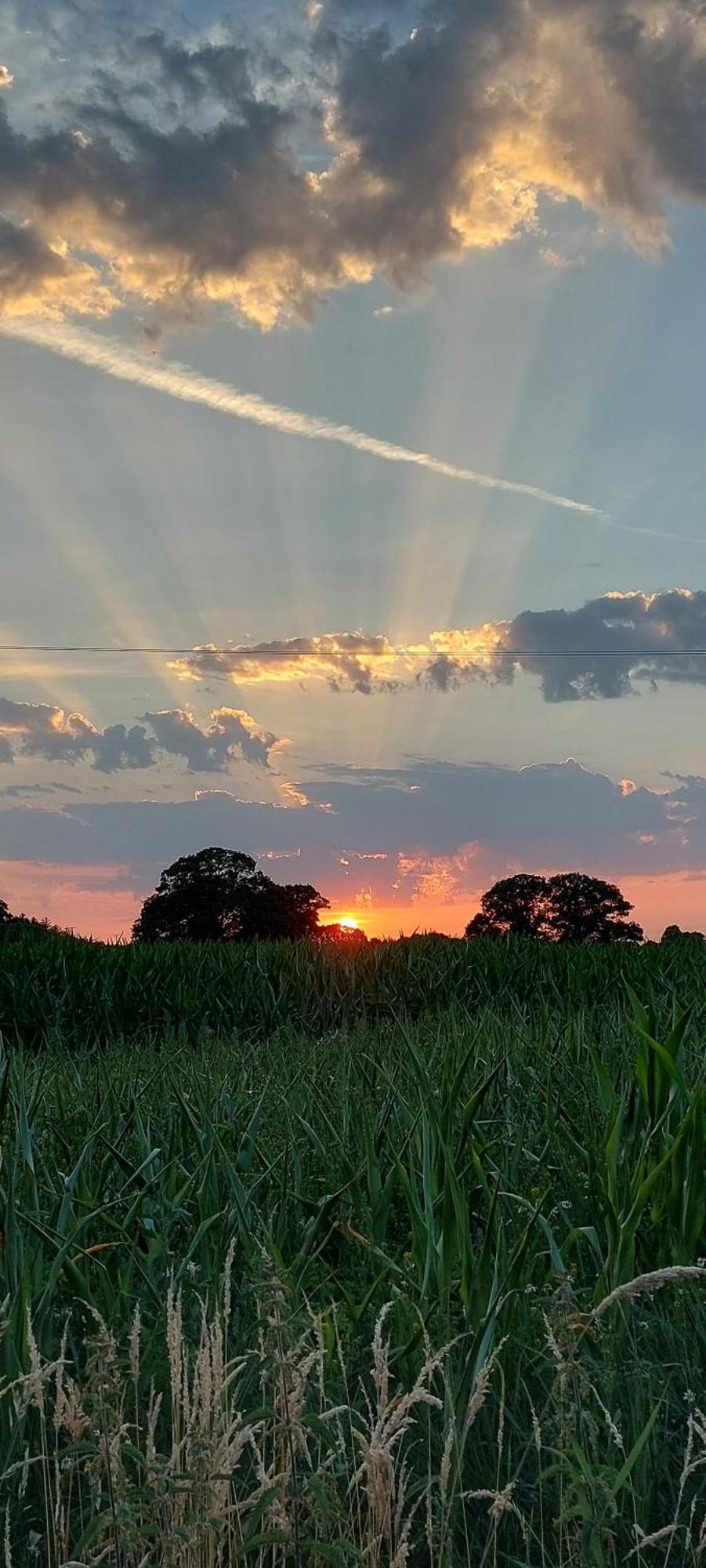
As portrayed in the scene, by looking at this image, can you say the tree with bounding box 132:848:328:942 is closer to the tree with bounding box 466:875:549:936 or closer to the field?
the tree with bounding box 466:875:549:936

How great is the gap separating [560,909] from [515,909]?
1.01 m

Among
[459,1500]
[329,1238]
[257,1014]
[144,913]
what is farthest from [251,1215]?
[144,913]

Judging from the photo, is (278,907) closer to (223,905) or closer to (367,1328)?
(223,905)

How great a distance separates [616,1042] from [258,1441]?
4.47 m

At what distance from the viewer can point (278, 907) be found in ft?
93.2

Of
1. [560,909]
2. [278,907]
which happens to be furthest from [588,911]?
[278,907]

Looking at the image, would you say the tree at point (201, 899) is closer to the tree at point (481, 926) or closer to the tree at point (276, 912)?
the tree at point (276, 912)

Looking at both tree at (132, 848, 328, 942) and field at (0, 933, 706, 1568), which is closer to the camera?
field at (0, 933, 706, 1568)

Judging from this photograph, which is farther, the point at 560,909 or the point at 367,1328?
the point at 560,909

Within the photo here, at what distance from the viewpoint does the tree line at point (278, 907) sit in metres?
28.0

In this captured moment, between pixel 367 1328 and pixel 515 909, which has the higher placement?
pixel 515 909

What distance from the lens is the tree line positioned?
28000 mm

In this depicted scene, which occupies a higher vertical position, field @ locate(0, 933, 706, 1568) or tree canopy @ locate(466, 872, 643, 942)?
tree canopy @ locate(466, 872, 643, 942)

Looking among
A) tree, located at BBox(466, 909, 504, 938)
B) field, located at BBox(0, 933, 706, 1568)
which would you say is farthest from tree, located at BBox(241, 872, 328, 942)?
field, located at BBox(0, 933, 706, 1568)
